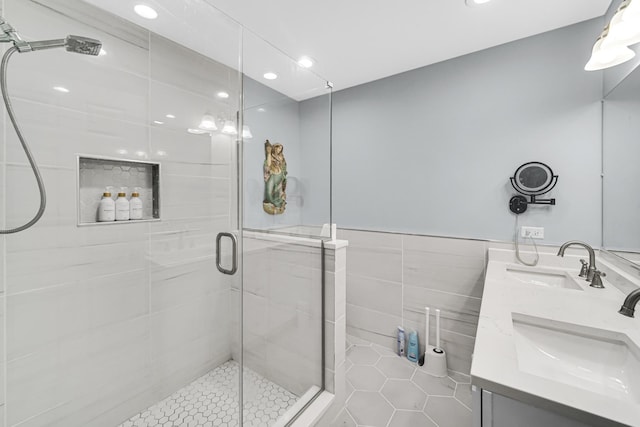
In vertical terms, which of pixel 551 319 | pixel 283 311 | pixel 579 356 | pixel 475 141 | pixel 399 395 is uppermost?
pixel 475 141

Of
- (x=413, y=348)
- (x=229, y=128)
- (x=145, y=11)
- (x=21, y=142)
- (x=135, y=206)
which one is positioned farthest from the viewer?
(x=413, y=348)

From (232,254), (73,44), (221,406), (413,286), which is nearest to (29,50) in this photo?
(73,44)

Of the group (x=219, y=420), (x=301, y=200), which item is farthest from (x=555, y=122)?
(x=219, y=420)

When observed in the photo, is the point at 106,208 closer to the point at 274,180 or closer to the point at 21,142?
the point at 21,142

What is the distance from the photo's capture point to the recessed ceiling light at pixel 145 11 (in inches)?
55.8

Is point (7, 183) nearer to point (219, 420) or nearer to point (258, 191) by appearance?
point (258, 191)

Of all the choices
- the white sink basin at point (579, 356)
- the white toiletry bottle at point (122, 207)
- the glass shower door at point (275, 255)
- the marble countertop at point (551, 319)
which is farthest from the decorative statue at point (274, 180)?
the white sink basin at point (579, 356)

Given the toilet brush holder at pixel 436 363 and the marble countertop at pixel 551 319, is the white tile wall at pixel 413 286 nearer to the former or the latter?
the toilet brush holder at pixel 436 363

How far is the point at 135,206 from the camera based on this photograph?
1.60 m

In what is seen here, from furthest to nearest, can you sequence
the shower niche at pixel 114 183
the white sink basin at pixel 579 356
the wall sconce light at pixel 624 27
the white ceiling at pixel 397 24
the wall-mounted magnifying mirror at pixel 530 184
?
1. the wall-mounted magnifying mirror at pixel 530 184
2. the white ceiling at pixel 397 24
3. the shower niche at pixel 114 183
4. the wall sconce light at pixel 624 27
5. the white sink basin at pixel 579 356

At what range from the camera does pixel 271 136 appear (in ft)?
5.45

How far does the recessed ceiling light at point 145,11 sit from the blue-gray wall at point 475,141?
1609 mm

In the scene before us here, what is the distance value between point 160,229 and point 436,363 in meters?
2.18

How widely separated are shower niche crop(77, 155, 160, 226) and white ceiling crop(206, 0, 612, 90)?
41.9 inches
